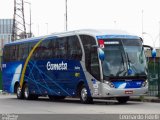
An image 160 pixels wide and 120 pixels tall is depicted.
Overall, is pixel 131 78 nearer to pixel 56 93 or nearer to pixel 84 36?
pixel 84 36

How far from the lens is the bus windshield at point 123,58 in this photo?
76.6 feet

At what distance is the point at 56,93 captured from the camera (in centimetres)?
2783

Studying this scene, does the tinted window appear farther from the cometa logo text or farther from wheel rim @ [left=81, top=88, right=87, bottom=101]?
wheel rim @ [left=81, top=88, right=87, bottom=101]

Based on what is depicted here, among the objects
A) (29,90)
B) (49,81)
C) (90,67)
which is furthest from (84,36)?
(29,90)

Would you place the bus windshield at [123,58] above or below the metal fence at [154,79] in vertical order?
above

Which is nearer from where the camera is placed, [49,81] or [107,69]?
[107,69]

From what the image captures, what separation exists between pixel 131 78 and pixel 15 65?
446 inches

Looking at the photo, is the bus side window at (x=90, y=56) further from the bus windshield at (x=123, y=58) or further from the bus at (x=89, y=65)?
the bus windshield at (x=123, y=58)

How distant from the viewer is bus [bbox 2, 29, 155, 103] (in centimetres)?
2333

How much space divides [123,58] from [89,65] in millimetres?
1725

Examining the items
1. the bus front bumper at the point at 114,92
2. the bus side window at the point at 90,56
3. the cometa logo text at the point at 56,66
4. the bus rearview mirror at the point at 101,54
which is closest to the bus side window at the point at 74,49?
the bus side window at the point at 90,56

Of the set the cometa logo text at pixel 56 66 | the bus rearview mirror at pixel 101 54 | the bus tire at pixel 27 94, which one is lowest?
the bus tire at pixel 27 94

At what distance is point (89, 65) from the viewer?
2417cm

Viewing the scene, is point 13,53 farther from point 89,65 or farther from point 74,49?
point 89,65
